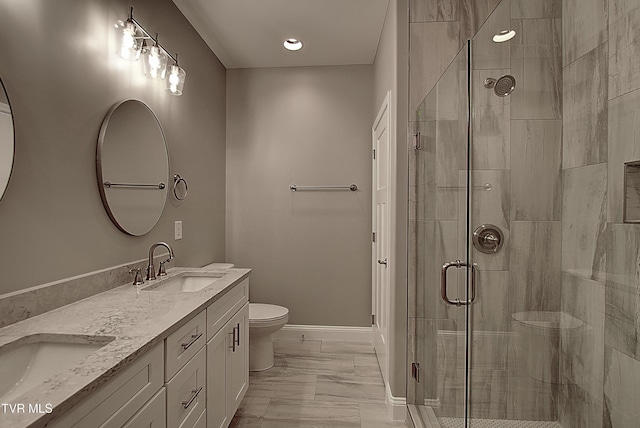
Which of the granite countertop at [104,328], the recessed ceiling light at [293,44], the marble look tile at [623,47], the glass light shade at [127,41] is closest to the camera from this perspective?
the granite countertop at [104,328]

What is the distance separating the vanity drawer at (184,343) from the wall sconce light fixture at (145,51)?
1.37 meters

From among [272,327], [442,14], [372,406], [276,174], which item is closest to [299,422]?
[372,406]

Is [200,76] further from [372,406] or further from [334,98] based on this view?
[372,406]

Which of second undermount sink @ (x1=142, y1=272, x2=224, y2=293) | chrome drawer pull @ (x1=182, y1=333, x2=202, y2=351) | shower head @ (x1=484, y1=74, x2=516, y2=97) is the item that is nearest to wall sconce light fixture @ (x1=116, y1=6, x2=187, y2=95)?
second undermount sink @ (x1=142, y1=272, x2=224, y2=293)

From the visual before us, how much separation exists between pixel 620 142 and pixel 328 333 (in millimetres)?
2863

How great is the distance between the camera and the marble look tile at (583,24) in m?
1.39

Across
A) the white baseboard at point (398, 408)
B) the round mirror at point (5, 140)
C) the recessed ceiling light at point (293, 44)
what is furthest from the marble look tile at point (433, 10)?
the white baseboard at point (398, 408)

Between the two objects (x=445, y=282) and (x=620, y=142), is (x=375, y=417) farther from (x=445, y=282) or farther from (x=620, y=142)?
(x=620, y=142)

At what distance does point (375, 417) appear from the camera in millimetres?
2322

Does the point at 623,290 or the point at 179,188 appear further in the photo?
the point at 179,188

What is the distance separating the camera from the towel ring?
8.36 feet

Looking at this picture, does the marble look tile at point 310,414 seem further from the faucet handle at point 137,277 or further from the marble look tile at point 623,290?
the marble look tile at point 623,290

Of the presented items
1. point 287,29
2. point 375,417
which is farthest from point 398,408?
point 287,29

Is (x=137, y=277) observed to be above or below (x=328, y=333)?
above
